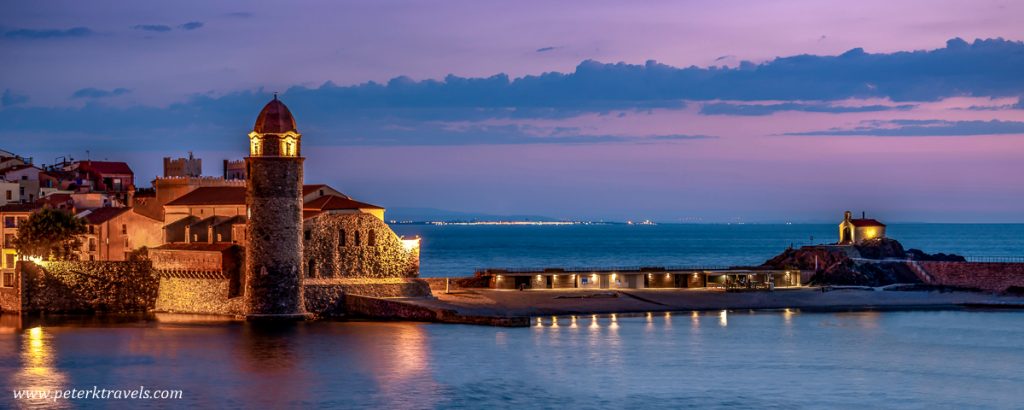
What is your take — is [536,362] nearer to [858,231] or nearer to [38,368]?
[38,368]

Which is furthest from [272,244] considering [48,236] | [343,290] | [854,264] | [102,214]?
[854,264]

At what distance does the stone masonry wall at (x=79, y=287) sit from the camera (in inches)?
2749

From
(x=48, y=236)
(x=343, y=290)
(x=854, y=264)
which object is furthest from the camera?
(x=854, y=264)

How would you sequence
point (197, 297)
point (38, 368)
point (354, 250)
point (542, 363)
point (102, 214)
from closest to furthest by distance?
1. point (38, 368)
2. point (542, 363)
3. point (197, 297)
4. point (354, 250)
5. point (102, 214)

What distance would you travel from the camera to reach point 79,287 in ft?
230

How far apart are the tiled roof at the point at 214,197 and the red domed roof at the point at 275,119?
28.8ft

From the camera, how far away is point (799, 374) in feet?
172

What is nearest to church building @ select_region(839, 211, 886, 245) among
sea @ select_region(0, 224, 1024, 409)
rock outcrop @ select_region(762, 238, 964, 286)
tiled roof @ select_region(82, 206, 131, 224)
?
rock outcrop @ select_region(762, 238, 964, 286)

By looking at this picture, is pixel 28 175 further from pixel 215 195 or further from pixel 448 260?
pixel 448 260

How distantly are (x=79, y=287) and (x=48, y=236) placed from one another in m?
5.36

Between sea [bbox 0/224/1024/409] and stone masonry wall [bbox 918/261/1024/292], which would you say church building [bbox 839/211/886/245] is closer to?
stone masonry wall [bbox 918/261/1024/292]

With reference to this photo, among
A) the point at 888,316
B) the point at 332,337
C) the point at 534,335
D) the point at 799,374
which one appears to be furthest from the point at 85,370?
the point at 888,316

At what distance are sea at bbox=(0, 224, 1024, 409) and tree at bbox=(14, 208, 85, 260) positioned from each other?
676 centimetres

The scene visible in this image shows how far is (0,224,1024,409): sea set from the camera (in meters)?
46.5
